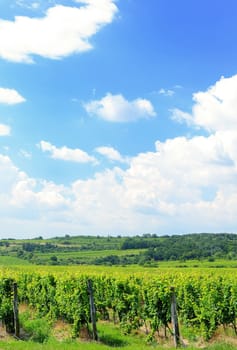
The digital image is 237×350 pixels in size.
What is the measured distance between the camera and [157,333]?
21.2 metres

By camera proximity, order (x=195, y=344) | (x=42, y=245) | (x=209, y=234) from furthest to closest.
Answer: (x=209, y=234) < (x=42, y=245) < (x=195, y=344)

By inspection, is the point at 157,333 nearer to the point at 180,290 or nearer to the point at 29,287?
the point at 180,290

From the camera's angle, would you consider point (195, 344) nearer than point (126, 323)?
Yes

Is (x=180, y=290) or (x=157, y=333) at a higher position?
(x=180, y=290)

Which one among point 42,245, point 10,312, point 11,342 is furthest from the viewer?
point 42,245

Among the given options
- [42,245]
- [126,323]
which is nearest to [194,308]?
[126,323]

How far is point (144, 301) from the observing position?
2172 cm

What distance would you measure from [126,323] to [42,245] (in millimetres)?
133451

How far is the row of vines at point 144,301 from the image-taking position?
20.1 metres

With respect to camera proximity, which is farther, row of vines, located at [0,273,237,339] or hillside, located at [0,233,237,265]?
hillside, located at [0,233,237,265]

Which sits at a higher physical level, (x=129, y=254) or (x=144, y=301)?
(x=144, y=301)

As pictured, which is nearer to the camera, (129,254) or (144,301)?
(144,301)

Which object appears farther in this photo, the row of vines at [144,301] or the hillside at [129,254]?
the hillside at [129,254]

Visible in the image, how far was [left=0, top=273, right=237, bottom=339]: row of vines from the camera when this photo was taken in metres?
20.1
